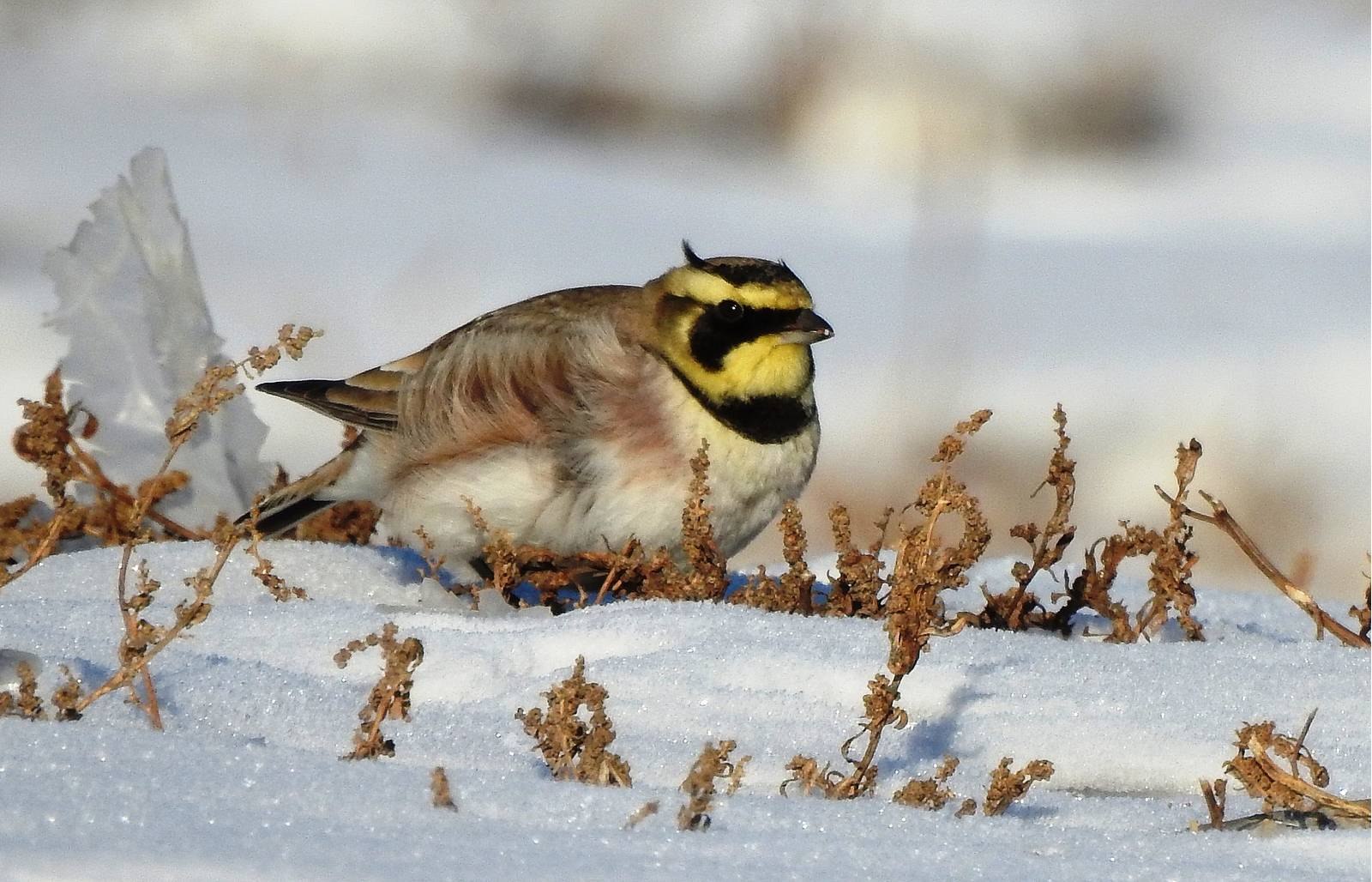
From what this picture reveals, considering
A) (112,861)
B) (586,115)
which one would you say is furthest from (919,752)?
(586,115)

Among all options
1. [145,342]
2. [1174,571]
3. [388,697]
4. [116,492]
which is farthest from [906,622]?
[145,342]

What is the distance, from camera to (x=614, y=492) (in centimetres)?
418

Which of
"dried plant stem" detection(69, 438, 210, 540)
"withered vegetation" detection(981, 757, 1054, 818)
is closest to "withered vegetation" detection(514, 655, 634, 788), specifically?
"withered vegetation" detection(981, 757, 1054, 818)

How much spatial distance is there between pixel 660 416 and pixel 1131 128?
11755 mm

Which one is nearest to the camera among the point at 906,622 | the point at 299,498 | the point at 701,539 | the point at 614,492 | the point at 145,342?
the point at 906,622

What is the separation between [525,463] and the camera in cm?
427

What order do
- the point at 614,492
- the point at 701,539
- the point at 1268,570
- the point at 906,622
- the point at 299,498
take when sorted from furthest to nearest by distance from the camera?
the point at 299,498 → the point at 614,492 → the point at 701,539 → the point at 1268,570 → the point at 906,622

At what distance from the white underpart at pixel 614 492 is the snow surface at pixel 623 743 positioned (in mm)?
261

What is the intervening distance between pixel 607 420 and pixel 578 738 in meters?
1.68

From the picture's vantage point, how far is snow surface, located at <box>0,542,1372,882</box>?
2.17m

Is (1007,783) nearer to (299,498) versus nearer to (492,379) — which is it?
(492,379)

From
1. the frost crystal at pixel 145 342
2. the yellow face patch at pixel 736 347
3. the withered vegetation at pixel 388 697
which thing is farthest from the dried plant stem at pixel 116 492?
the withered vegetation at pixel 388 697

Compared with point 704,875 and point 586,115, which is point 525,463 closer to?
point 704,875

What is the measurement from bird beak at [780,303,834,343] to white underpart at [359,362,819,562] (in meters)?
0.23
